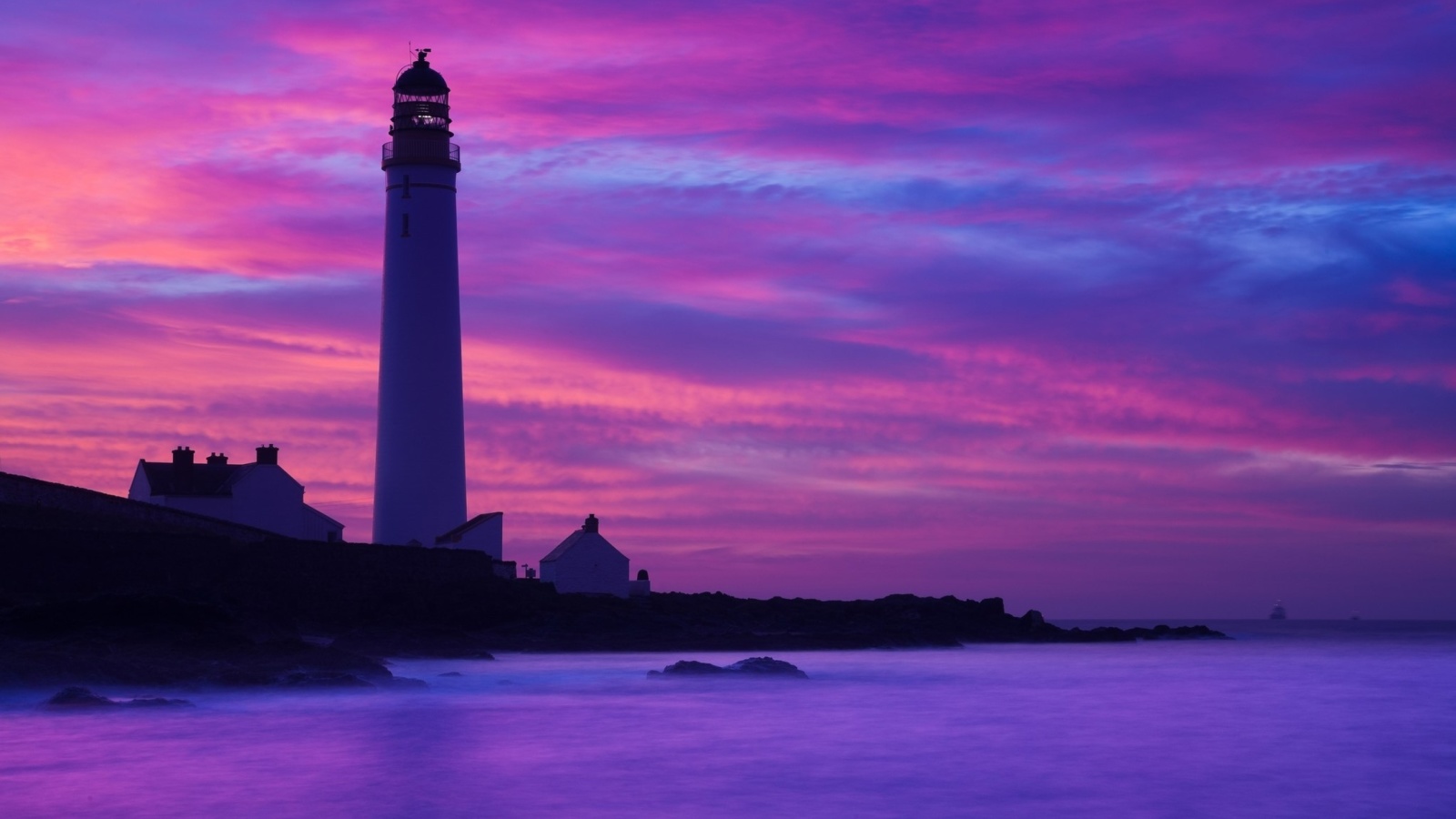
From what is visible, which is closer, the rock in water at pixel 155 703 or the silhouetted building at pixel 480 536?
the rock in water at pixel 155 703

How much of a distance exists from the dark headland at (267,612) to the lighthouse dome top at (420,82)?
941 centimetres

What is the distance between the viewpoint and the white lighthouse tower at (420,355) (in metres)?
28.9

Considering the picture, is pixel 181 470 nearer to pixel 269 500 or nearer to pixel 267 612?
pixel 269 500

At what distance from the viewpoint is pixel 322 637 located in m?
22.4

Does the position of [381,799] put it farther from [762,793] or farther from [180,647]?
[180,647]

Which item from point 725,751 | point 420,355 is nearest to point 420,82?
point 420,355

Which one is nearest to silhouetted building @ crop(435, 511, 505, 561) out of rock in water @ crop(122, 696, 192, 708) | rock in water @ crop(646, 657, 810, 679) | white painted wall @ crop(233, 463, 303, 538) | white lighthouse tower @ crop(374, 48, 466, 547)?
white lighthouse tower @ crop(374, 48, 466, 547)

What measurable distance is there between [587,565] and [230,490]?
7571 millimetres

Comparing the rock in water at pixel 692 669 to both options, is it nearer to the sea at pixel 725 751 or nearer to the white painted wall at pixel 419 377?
the sea at pixel 725 751

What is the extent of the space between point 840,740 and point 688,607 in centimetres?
1793

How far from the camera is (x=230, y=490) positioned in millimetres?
29703

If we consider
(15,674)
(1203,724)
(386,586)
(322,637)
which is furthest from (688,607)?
(15,674)

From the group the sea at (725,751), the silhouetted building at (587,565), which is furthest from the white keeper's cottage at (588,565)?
the sea at (725,751)

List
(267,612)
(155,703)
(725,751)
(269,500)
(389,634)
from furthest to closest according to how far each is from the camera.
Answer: (269,500) → (389,634) → (267,612) → (155,703) → (725,751)
